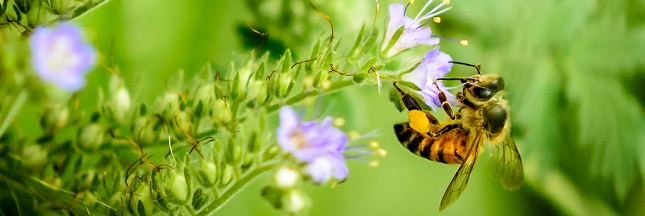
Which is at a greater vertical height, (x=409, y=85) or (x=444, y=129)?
(x=409, y=85)

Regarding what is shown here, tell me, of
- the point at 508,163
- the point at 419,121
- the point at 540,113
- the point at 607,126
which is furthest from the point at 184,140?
the point at 607,126

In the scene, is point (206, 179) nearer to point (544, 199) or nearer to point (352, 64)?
point (352, 64)

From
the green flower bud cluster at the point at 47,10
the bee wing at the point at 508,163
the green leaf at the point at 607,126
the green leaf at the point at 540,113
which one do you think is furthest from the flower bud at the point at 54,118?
the green leaf at the point at 607,126

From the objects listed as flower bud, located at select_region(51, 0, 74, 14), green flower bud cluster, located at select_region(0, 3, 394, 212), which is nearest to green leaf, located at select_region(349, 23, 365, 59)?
green flower bud cluster, located at select_region(0, 3, 394, 212)

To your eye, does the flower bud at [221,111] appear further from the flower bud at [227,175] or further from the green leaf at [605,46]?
the green leaf at [605,46]

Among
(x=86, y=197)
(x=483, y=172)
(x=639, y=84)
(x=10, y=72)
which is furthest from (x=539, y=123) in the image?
(x=10, y=72)

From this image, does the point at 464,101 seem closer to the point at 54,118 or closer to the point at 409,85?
the point at 409,85
